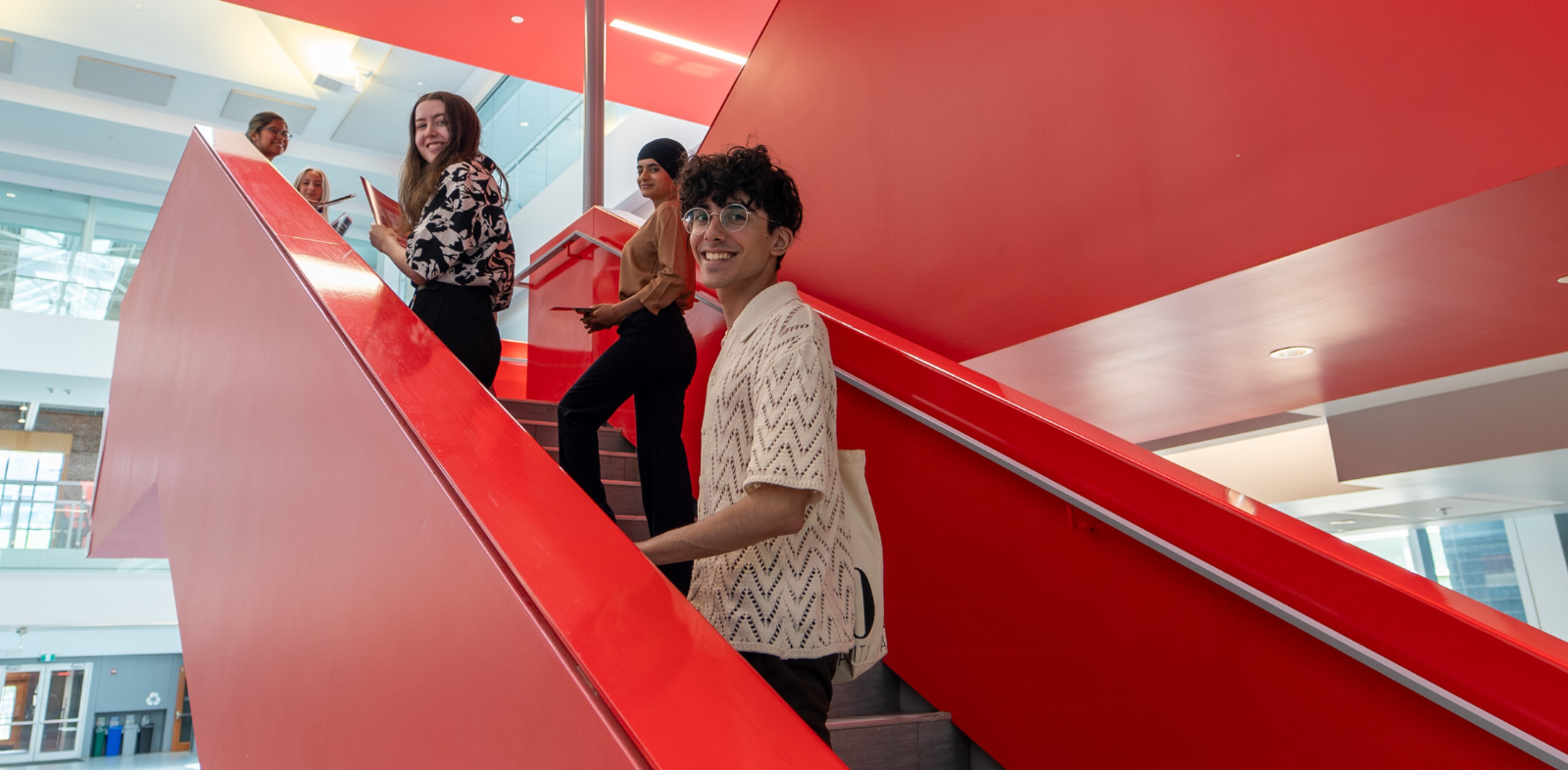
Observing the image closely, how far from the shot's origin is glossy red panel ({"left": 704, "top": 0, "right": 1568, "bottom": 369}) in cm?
215

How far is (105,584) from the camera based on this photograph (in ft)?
47.6

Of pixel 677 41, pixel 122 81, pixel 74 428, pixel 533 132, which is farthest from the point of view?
pixel 74 428

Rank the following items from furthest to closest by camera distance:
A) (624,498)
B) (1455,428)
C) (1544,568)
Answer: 1. (1544,568)
2. (1455,428)
3. (624,498)

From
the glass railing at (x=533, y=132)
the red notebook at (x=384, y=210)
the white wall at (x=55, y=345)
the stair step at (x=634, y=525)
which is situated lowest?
the stair step at (x=634, y=525)

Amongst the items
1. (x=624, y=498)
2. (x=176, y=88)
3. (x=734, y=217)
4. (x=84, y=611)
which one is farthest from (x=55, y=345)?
(x=734, y=217)

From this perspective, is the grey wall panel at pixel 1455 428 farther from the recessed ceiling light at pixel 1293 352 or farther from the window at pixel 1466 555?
the window at pixel 1466 555

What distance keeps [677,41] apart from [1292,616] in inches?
251

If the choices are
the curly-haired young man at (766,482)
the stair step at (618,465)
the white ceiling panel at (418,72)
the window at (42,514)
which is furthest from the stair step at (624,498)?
the window at (42,514)

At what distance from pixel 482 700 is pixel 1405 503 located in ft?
33.3

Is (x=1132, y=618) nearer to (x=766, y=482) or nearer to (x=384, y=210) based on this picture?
(x=766, y=482)

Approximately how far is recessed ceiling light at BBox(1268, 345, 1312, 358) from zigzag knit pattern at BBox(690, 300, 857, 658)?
8.76ft

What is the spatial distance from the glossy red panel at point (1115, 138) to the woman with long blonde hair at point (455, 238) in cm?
149

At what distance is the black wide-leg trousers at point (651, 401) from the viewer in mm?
2846

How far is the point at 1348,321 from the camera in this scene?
3053mm
